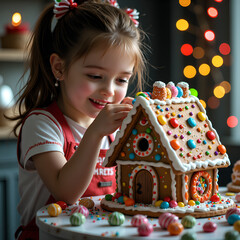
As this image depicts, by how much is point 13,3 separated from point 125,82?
2.02 meters

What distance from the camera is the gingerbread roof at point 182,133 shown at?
984 millimetres

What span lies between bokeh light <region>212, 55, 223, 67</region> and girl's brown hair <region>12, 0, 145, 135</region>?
60.5 inches

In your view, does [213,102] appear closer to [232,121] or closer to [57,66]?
[232,121]

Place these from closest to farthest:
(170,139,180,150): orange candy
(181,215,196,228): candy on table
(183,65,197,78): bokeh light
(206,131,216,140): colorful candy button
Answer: (181,215,196,228): candy on table, (170,139,180,150): orange candy, (206,131,216,140): colorful candy button, (183,65,197,78): bokeh light

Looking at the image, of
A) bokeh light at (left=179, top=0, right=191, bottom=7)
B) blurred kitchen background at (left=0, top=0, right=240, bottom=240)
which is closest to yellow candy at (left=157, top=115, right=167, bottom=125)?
blurred kitchen background at (left=0, top=0, right=240, bottom=240)

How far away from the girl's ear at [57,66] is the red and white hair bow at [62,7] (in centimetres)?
15

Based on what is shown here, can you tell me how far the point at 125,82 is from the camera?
4.57 ft

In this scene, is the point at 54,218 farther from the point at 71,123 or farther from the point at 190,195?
the point at 71,123

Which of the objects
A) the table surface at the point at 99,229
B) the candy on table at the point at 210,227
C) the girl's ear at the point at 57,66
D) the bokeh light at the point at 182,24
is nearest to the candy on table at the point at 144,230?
the table surface at the point at 99,229

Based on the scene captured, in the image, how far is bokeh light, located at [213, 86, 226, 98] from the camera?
119 inches

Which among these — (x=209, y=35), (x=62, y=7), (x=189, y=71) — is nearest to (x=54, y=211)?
(x=62, y=7)

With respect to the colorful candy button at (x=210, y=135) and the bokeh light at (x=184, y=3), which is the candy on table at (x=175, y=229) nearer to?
the colorful candy button at (x=210, y=135)

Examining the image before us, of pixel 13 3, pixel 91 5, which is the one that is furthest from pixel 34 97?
pixel 13 3

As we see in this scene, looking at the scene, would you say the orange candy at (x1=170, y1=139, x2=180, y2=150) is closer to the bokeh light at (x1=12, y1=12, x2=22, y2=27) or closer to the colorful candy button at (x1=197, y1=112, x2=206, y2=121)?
the colorful candy button at (x1=197, y1=112, x2=206, y2=121)
